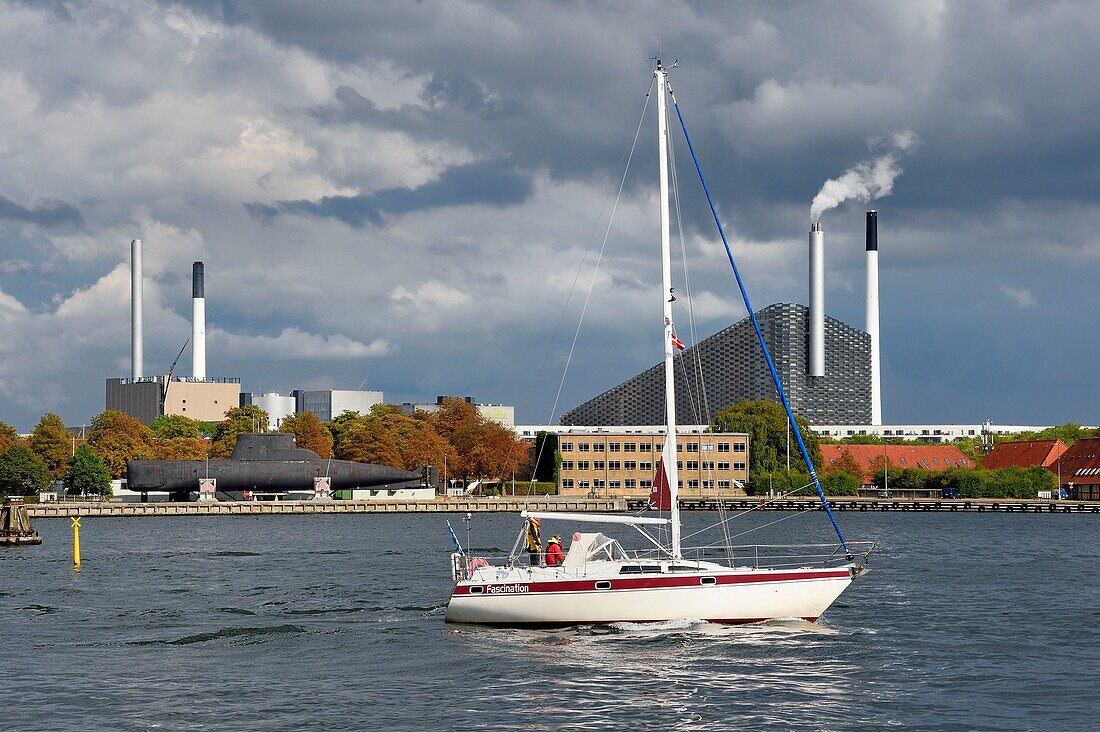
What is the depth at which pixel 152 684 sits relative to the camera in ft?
96.1

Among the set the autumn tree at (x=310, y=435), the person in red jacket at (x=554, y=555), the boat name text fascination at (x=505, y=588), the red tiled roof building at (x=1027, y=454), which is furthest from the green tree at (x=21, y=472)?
the red tiled roof building at (x=1027, y=454)

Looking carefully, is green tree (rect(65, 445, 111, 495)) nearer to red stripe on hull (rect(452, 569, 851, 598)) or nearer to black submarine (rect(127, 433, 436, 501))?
black submarine (rect(127, 433, 436, 501))

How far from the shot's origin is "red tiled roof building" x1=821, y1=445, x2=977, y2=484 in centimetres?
16475

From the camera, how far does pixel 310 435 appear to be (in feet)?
→ 482

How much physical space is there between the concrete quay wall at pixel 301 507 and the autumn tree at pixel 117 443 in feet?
48.2

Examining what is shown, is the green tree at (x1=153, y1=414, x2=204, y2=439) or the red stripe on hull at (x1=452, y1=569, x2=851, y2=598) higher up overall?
the green tree at (x1=153, y1=414, x2=204, y2=439)

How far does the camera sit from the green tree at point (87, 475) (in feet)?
395

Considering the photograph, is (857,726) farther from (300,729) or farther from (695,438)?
(695,438)

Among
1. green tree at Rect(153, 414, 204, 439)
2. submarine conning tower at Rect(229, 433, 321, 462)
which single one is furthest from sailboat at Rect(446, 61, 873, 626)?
green tree at Rect(153, 414, 204, 439)

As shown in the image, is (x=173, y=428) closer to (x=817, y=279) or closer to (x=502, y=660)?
(x=817, y=279)

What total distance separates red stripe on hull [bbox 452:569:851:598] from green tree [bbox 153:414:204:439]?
14503 cm

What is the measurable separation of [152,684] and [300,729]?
6201 mm

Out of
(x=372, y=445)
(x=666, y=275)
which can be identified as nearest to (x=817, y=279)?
(x=372, y=445)

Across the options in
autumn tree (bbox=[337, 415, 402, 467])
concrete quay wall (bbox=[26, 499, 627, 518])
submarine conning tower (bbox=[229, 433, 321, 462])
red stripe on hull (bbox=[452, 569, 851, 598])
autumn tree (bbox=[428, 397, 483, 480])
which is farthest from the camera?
autumn tree (bbox=[428, 397, 483, 480])
